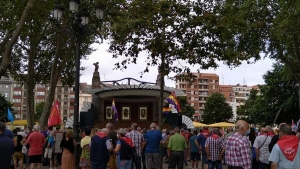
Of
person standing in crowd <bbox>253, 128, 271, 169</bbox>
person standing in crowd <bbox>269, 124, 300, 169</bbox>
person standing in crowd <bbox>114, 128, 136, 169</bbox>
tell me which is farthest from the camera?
Result: person standing in crowd <bbox>253, 128, 271, 169</bbox>

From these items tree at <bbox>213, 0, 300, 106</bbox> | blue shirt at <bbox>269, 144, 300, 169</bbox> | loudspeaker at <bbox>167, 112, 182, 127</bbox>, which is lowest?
blue shirt at <bbox>269, 144, 300, 169</bbox>

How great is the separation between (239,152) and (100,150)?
12.8ft

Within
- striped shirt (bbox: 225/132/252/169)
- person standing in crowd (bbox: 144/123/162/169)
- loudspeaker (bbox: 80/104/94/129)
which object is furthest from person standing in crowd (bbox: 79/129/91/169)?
loudspeaker (bbox: 80/104/94/129)

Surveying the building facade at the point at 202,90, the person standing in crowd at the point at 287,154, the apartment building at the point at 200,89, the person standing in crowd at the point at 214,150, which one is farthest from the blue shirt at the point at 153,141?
the apartment building at the point at 200,89

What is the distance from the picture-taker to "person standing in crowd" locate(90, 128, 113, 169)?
9312 mm

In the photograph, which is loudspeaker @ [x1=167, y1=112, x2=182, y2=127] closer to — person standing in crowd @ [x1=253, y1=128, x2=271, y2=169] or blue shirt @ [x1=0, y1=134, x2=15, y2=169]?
person standing in crowd @ [x1=253, y1=128, x2=271, y2=169]

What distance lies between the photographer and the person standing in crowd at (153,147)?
1227cm

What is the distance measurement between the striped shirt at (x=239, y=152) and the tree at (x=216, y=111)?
234 feet

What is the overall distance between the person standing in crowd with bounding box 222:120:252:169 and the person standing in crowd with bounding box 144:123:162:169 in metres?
5.66

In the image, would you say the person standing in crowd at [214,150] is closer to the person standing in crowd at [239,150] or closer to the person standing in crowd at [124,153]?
the person standing in crowd at [124,153]

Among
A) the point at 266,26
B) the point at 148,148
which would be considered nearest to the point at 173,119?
the point at 266,26

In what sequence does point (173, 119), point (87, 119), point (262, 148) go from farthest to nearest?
1. point (173, 119)
2. point (87, 119)
3. point (262, 148)

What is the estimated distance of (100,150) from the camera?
931 cm

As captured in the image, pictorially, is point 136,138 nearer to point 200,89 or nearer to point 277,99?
point 277,99
